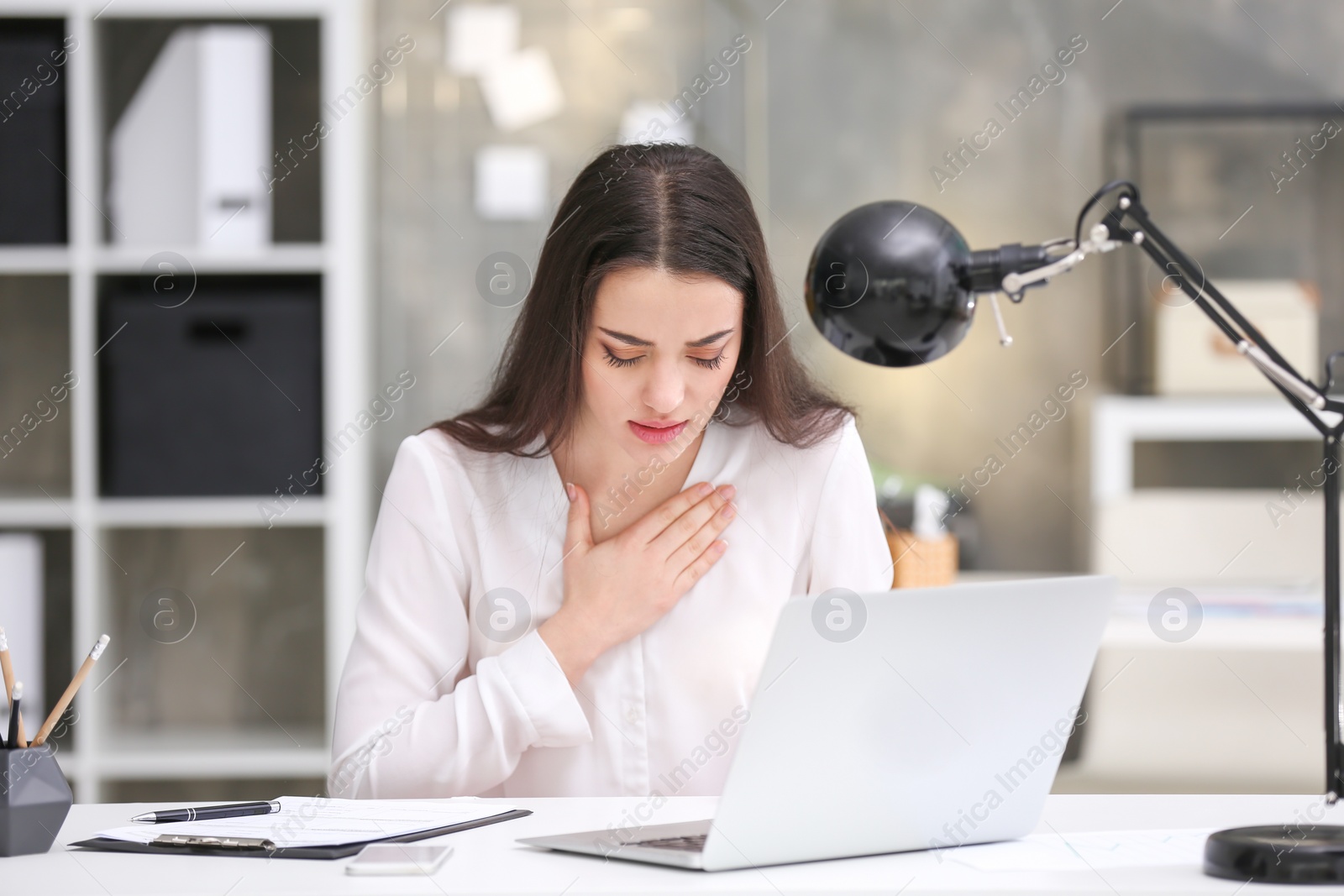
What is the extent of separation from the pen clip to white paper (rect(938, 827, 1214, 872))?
1.49 ft

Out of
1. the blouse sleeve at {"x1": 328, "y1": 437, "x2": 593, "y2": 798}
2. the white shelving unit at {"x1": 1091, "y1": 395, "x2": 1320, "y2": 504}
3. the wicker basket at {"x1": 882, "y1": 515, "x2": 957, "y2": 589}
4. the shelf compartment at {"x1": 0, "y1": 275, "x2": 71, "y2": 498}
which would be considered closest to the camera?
the blouse sleeve at {"x1": 328, "y1": 437, "x2": 593, "y2": 798}

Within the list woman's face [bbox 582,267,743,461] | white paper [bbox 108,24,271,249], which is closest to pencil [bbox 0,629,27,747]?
woman's face [bbox 582,267,743,461]

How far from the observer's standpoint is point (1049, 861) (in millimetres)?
838

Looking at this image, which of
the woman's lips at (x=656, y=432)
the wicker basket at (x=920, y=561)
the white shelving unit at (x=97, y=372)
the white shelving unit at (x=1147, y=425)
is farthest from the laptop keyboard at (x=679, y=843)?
the white shelving unit at (x=1147, y=425)

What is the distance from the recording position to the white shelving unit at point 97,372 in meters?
2.01

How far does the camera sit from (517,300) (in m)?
2.50

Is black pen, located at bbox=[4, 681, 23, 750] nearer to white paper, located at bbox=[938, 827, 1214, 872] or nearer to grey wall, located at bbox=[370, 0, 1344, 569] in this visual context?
white paper, located at bbox=[938, 827, 1214, 872]

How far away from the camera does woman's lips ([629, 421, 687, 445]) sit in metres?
1.25

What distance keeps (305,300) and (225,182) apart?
0.74 ft

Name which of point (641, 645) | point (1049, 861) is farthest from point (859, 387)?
point (1049, 861)

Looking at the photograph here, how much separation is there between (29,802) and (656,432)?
62 centimetres

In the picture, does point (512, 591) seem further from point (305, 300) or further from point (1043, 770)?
point (305, 300)

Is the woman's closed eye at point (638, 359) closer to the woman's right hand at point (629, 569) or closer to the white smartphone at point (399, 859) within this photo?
the woman's right hand at point (629, 569)

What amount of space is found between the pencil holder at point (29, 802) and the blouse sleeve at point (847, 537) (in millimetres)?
764
